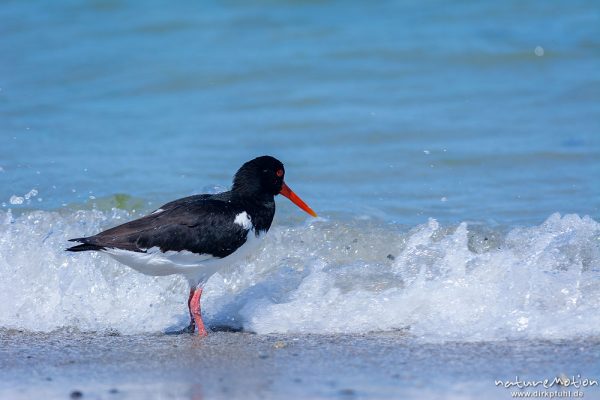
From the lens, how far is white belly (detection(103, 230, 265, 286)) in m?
5.88

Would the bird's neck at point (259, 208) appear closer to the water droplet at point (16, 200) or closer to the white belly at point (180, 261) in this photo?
the white belly at point (180, 261)

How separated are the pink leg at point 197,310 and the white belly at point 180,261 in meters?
0.07

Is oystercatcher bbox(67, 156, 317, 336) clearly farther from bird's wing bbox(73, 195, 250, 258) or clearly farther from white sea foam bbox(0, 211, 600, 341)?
white sea foam bbox(0, 211, 600, 341)

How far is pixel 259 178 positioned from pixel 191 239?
891 millimetres

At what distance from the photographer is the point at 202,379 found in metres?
4.86

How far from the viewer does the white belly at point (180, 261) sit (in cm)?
588

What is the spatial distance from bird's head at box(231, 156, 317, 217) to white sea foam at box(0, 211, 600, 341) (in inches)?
23.0

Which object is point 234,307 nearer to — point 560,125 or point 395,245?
point 395,245

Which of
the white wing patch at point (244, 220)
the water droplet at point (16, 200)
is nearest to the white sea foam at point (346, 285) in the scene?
the white wing patch at point (244, 220)

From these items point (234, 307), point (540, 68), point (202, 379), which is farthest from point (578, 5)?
point (202, 379)

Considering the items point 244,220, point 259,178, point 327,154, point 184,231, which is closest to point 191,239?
point 184,231

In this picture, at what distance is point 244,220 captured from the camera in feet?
20.4

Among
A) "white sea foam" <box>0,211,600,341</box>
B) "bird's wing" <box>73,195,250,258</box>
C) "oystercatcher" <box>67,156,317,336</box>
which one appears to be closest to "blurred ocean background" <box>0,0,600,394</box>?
"white sea foam" <box>0,211,600,341</box>

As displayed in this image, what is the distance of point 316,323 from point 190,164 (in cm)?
415
